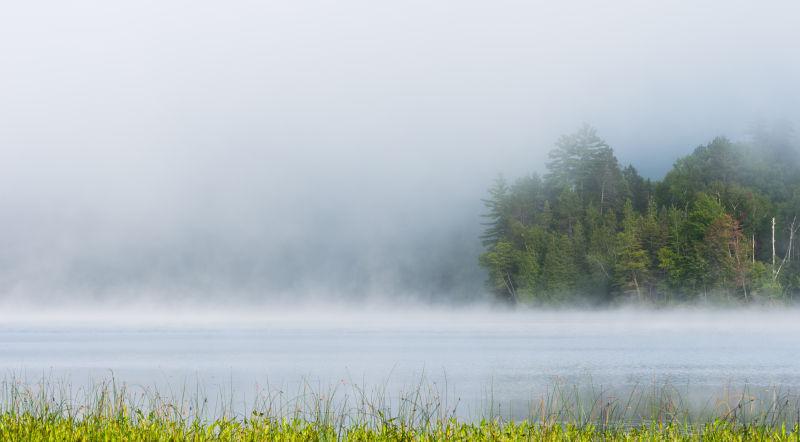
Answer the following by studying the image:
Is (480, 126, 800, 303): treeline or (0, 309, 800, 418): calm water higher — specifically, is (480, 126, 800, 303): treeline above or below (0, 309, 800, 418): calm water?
above

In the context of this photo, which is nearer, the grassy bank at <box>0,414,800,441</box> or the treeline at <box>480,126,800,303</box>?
the grassy bank at <box>0,414,800,441</box>

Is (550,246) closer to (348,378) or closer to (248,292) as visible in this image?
(348,378)

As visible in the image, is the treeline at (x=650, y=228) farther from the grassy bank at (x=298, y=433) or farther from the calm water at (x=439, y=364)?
the grassy bank at (x=298, y=433)

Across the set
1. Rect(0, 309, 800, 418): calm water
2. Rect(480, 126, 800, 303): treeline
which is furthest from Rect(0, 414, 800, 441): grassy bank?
Rect(480, 126, 800, 303): treeline

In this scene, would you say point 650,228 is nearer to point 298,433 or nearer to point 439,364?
point 439,364

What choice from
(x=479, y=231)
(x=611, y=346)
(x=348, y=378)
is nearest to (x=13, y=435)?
(x=348, y=378)

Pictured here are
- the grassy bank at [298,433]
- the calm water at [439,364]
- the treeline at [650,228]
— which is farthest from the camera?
the treeline at [650,228]

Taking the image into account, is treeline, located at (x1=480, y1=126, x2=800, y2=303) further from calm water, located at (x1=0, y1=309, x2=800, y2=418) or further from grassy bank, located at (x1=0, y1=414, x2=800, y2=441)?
grassy bank, located at (x1=0, y1=414, x2=800, y2=441)

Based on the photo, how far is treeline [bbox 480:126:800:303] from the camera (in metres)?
86.8

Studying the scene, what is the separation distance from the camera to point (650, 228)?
9262 cm

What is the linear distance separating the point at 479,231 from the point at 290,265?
50566mm

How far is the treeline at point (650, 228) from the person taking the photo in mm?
86831

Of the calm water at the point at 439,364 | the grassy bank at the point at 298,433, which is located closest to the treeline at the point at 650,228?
the calm water at the point at 439,364

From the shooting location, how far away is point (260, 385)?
23438 mm
